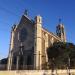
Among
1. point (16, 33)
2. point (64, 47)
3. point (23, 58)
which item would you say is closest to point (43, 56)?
point (23, 58)

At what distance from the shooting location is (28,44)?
50.8 m

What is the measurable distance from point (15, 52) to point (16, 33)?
21.7 feet

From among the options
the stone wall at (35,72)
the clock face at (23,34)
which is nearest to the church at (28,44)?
the clock face at (23,34)

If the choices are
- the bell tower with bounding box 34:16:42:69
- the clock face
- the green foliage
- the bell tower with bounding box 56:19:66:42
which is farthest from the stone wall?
the bell tower with bounding box 56:19:66:42

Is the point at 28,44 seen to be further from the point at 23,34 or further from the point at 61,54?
the point at 61,54

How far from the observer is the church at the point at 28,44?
46906mm

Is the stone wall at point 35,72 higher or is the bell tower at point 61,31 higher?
the bell tower at point 61,31

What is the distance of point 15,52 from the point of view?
5338 centimetres

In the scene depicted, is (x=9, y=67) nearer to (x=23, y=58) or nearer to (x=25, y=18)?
(x=23, y=58)

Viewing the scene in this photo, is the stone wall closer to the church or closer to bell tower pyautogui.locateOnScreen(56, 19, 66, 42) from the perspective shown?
the church

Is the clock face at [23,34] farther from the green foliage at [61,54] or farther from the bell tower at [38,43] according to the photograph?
the green foliage at [61,54]

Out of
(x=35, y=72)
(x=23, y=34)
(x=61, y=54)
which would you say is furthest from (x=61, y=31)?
(x=35, y=72)

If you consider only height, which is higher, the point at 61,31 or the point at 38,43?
the point at 61,31

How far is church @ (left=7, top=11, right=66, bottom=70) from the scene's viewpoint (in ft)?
154
